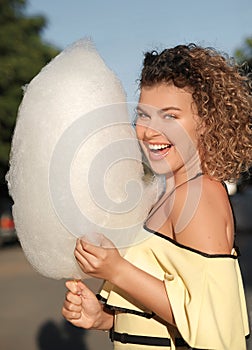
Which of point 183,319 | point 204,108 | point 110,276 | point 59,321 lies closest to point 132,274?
point 110,276

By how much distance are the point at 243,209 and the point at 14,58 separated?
8.09m

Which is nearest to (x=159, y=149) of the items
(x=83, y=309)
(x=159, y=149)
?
(x=159, y=149)

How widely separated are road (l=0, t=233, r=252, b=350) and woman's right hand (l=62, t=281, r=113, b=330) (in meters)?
2.94

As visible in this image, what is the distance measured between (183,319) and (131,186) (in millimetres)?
437

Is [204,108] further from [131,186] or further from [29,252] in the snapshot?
[29,252]

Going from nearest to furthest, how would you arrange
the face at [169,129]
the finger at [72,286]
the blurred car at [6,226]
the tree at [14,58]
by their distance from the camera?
1. the face at [169,129]
2. the finger at [72,286]
3. the blurred car at [6,226]
4. the tree at [14,58]

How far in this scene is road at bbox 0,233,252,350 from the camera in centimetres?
617

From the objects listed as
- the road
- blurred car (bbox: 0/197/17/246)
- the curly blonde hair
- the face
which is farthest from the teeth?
blurred car (bbox: 0/197/17/246)

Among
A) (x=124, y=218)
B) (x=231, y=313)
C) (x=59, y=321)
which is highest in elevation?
(x=124, y=218)

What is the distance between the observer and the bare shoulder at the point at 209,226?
2.07 m

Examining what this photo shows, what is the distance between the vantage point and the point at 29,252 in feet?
7.43

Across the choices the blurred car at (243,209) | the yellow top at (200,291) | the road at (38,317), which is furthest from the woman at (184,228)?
the blurred car at (243,209)

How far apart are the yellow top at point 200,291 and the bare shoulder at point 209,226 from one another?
24 mm

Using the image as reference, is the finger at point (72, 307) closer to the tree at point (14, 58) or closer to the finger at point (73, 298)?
the finger at point (73, 298)
